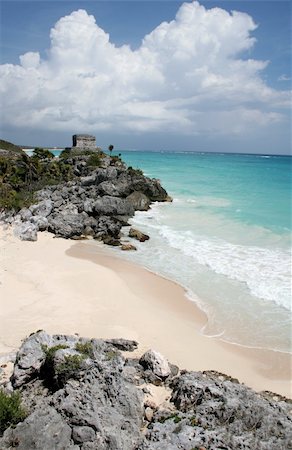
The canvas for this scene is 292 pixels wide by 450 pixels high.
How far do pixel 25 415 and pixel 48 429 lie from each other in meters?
0.91

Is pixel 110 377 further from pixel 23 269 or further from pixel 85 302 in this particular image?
pixel 23 269

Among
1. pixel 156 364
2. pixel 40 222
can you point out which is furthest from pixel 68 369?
pixel 40 222

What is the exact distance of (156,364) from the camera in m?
9.91

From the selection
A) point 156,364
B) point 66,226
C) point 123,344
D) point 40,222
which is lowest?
point 123,344

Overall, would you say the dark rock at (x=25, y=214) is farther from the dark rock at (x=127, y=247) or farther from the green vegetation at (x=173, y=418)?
the green vegetation at (x=173, y=418)

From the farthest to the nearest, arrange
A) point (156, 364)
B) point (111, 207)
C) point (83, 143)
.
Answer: point (83, 143)
point (111, 207)
point (156, 364)

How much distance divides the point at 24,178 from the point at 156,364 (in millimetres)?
32230

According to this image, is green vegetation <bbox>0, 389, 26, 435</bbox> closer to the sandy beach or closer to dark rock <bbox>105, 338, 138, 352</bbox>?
→ the sandy beach

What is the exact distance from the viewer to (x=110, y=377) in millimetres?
8258

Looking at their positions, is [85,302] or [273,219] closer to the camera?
[85,302]

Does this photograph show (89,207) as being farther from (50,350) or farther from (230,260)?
(50,350)

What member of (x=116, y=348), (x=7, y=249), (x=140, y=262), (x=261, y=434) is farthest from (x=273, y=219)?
(x=261, y=434)

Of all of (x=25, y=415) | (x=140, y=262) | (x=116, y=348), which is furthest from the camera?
(x=140, y=262)

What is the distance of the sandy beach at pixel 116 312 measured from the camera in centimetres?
1136
